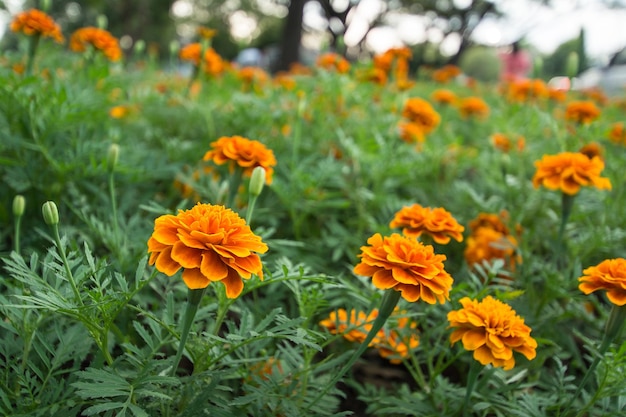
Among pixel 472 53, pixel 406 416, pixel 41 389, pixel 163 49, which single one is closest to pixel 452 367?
pixel 406 416

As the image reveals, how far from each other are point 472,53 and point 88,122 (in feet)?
78.5

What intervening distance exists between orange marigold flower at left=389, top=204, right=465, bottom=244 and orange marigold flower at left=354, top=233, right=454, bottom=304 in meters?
0.21

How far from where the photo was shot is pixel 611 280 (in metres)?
0.92

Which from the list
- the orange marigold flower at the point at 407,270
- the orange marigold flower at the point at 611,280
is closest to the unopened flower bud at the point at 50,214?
the orange marigold flower at the point at 407,270

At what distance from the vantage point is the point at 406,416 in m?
1.20

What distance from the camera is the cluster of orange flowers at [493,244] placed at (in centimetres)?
160

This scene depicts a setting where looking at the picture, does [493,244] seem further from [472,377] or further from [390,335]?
[472,377]

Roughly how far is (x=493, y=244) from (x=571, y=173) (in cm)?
29

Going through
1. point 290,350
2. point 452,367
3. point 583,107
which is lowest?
point 452,367

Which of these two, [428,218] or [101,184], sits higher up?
[428,218]

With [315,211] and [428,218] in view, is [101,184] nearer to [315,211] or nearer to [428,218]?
[315,211]

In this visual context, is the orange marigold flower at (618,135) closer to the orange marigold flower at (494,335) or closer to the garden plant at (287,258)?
the garden plant at (287,258)

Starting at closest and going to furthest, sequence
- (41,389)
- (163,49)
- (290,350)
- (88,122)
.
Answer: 1. (41,389)
2. (290,350)
3. (88,122)
4. (163,49)

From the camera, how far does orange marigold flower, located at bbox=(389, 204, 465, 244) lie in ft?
3.54
